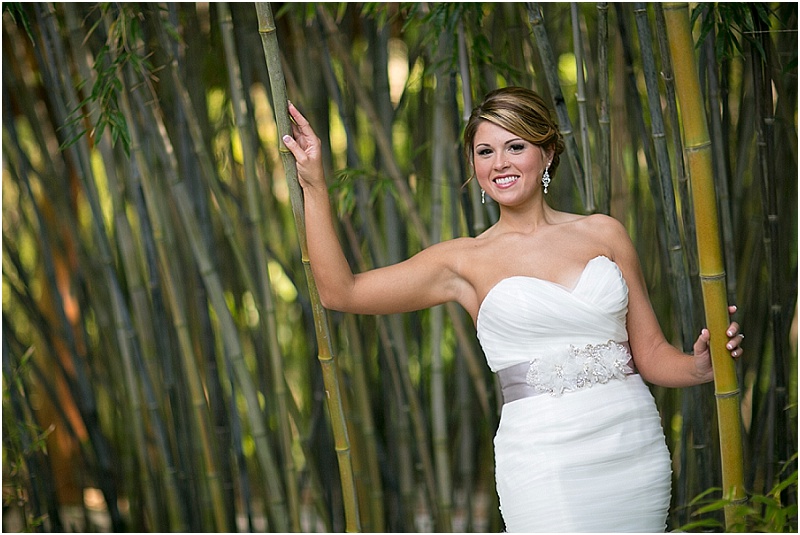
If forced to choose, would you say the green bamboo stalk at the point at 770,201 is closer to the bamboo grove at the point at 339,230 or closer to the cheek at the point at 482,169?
the bamboo grove at the point at 339,230

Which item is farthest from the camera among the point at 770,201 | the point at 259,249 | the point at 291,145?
the point at 259,249

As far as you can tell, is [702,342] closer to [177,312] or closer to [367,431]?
[367,431]

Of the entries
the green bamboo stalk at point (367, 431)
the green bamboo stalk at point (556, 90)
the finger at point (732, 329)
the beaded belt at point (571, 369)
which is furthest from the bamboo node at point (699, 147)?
the green bamboo stalk at point (367, 431)

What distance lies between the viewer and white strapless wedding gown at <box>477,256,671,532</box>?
141 centimetres

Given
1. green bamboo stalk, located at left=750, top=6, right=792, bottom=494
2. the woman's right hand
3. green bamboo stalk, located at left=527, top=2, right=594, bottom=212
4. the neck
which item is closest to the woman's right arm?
the woman's right hand

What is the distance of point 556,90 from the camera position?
1766 millimetres

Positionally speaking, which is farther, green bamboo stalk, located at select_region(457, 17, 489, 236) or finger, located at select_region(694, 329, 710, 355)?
green bamboo stalk, located at select_region(457, 17, 489, 236)

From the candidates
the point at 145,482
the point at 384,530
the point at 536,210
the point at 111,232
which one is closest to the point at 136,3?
the point at 111,232

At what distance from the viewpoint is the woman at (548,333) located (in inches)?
55.5

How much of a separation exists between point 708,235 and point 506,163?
34cm

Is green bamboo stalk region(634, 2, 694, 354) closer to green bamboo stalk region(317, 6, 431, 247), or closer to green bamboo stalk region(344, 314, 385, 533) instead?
green bamboo stalk region(317, 6, 431, 247)

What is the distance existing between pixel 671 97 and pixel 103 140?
1460 millimetres

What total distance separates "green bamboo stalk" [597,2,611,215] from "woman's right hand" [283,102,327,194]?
69cm

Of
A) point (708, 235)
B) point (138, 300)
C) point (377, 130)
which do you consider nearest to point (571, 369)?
point (708, 235)
